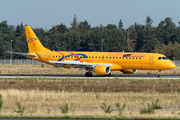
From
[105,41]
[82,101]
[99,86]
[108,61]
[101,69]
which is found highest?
[105,41]

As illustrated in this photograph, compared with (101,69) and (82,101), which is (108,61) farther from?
(82,101)

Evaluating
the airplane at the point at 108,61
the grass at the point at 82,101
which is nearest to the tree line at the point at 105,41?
the airplane at the point at 108,61

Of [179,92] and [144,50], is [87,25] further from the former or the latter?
[179,92]

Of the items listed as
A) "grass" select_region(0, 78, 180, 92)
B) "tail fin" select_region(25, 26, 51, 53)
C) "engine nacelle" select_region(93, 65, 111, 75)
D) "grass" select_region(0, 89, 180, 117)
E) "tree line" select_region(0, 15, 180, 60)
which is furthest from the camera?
"tree line" select_region(0, 15, 180, 60)

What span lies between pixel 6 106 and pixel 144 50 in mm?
96661

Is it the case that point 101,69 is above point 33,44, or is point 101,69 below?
below

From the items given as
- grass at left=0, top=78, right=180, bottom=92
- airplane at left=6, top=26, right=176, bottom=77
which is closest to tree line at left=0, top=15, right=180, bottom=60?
airplane at left=6, top=26, right=176, bottom=77

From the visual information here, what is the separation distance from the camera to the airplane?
44.9 m

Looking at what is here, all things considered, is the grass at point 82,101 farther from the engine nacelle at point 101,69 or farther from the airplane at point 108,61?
the airplane at point 108,61

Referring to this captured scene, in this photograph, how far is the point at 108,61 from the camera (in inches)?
1875

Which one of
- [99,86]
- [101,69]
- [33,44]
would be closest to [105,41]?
[33,44]

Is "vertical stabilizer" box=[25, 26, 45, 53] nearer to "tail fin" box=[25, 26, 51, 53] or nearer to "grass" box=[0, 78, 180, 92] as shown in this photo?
"tail fin" box=[25, 26, 51, 53]

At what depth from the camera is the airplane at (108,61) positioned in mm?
44906

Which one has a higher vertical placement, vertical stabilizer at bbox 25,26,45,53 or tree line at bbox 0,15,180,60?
tree line at bbox 0,15,180,60
